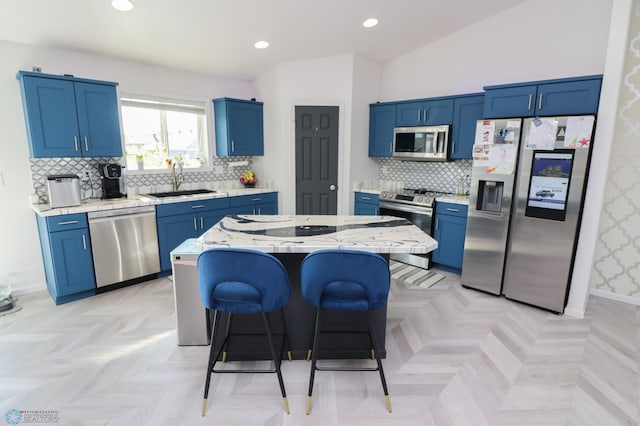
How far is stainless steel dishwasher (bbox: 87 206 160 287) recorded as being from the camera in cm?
345

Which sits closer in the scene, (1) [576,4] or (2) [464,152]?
(1) [576,4]

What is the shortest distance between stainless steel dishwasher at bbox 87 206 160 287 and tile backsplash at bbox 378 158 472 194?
3.28 meters

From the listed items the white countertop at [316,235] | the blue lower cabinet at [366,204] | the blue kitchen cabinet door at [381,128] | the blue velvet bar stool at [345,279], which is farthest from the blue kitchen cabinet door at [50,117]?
the blue kitchen cabinet door at [381,128]

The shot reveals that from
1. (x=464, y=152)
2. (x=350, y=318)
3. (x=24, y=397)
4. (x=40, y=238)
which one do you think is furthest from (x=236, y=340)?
(x=464, y=152)

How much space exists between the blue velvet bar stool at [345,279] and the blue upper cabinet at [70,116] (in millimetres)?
2971

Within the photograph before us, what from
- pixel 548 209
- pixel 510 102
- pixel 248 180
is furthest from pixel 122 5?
pixel 548 209

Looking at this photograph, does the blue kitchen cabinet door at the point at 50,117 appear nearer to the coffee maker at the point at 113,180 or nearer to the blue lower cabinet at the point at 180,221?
the coffee maker at the point at 113,180

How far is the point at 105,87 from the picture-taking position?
3.56 m

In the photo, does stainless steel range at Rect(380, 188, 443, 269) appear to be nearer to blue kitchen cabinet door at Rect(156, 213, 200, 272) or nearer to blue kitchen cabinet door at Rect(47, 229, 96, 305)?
blue kitchen cabinet door at Rect(156, 213, 200, 272)

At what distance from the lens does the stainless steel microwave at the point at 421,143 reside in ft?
13.9

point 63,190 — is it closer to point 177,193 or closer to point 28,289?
point 28,289

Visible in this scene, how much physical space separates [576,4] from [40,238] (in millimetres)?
6000

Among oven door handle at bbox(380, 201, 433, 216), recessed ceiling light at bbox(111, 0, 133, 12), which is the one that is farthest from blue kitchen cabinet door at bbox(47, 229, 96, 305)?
oven door handle at bbox(380, 201, 433, 216)

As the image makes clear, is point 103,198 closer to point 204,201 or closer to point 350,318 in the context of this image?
point 204,201
